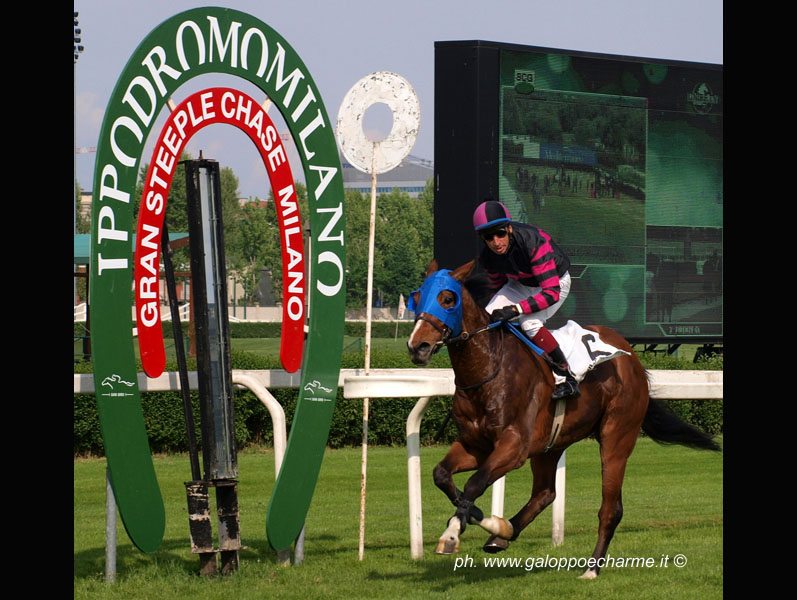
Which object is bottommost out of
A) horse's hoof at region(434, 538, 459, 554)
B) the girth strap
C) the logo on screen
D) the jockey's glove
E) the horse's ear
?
horse's hoof at region(434, 538, 459, 554)

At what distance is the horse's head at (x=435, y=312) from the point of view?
4621mm

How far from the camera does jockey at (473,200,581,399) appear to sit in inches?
207

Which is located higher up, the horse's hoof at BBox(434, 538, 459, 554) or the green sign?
the green sign

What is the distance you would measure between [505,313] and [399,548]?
2012mm

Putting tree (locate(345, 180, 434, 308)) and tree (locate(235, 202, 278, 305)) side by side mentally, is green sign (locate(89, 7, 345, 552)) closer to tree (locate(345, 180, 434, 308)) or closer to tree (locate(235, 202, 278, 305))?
tree (locate(235, 202, 278, 305))

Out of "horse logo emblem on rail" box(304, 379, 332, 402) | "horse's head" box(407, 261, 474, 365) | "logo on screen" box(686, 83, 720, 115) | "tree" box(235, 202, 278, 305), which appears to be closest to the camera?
"horse's head" box(407, 261, 474, 365)

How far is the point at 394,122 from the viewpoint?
645cm

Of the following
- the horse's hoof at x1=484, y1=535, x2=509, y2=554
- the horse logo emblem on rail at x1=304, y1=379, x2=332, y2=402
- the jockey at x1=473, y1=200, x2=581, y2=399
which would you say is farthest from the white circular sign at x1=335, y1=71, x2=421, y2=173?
the horse's hoof at x1=484, y1=535, x2=509, y2=554

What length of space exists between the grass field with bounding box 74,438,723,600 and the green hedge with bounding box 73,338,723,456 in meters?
0.47

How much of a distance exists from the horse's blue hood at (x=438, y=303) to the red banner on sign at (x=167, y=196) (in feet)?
3.54

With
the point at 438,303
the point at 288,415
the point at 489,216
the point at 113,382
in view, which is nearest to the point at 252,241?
the point at 288,415

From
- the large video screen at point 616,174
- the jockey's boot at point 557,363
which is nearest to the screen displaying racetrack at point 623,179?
the large video screen at point 616,174

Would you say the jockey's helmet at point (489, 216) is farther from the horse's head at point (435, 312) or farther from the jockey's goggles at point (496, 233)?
the horse's head at point (435, 312)

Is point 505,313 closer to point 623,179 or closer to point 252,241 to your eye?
point 623,179
